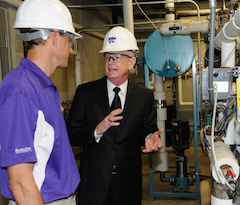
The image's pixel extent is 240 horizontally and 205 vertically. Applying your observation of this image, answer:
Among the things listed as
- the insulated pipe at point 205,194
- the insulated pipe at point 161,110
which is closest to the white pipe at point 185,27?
the insulated pipe at point 161,110

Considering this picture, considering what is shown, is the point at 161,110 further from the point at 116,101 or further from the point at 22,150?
→ the point at 22,150

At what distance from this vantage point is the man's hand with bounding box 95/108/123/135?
1.50m

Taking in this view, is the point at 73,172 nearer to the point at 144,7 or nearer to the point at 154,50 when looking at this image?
the point at 154,50

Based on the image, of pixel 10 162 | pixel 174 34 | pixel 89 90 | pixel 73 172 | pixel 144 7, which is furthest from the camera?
pixel 144 7

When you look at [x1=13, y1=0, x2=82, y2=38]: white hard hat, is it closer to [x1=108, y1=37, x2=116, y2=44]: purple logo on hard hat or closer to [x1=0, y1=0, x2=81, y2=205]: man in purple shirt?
[x1=0, y1=0, x2=81, y2=205]: man in purple shirt

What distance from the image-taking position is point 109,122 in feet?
Answer: 4.99

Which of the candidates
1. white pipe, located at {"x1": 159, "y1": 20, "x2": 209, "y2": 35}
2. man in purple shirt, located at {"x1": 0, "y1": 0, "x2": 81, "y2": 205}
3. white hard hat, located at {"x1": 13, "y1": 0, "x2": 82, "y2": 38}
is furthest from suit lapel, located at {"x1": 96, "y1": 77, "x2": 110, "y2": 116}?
white pipe, located at {"x1": 159, "y1": 20, "x2": 209, "y2": 35}

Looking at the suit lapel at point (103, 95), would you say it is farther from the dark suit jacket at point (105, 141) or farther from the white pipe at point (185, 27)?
the white pipe at point (185, 27)

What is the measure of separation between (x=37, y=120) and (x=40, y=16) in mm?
419

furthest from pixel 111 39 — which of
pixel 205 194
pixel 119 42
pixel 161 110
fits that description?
pixel 205 194

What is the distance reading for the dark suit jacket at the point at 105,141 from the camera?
5.44 feet

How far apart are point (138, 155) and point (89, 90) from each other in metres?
0.52

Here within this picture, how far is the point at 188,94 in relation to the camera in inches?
263

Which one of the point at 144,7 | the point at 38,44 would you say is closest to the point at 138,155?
the point at 38,44
